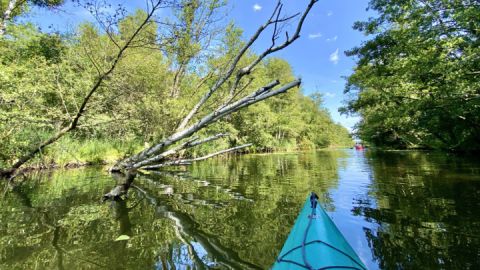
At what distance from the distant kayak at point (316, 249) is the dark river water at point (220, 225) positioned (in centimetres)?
84

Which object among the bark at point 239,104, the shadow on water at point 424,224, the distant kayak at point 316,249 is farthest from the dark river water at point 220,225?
the bark at point 239,104

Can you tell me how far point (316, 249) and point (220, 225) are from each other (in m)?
2.61

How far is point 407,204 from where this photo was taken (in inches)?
234

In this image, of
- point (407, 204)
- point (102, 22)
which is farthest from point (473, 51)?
point (102, 22)

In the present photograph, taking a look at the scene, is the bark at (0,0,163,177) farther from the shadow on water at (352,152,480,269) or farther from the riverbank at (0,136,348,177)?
the riverbank at (0,136,348,177)

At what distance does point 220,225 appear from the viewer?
4766 millimetres

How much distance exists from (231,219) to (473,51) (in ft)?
33.3

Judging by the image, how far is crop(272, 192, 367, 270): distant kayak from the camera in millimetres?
2252

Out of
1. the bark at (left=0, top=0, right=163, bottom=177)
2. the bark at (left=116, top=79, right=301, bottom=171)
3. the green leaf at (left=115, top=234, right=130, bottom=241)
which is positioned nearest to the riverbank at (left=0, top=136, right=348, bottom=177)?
the bark at (left=0, top=0, right=163, bottom=177)

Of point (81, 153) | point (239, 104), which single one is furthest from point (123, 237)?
point (81, 153)

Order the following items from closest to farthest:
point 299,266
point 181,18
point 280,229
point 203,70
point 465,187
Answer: point 299,266 → point 280,229 → point 465,187 → point 181,18 → point 203,70

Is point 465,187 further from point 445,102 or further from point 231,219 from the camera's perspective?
point 231,219

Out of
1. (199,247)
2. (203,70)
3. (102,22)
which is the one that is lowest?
(199,247)

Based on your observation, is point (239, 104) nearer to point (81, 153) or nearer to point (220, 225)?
point (220, 225)
